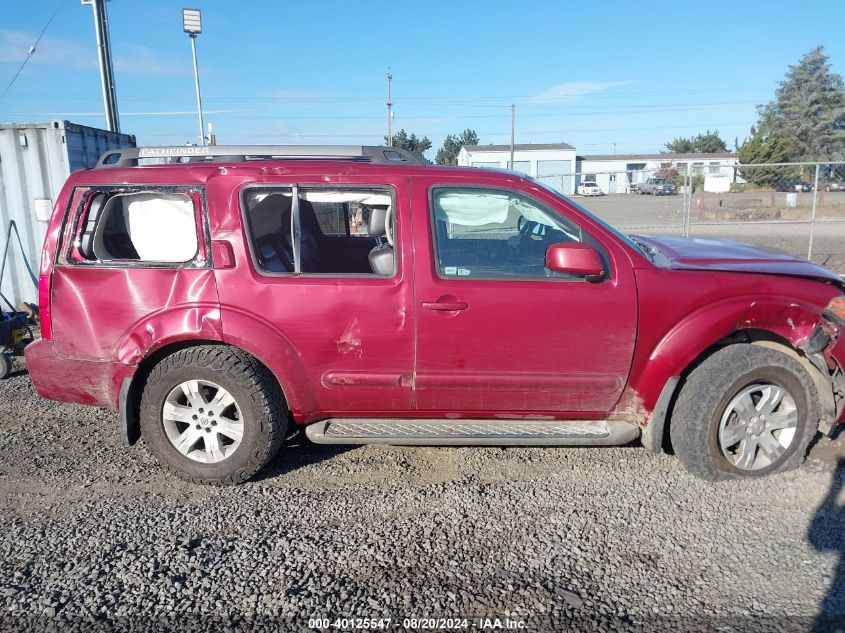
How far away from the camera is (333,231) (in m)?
4.94

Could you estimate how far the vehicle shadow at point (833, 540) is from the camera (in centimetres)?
271

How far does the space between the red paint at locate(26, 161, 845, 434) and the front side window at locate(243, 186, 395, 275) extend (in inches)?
3.1

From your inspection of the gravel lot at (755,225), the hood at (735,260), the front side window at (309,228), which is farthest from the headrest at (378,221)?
the gravel lot at (755,225)

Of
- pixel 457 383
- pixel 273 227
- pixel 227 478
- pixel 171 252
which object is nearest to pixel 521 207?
pixel 457 383

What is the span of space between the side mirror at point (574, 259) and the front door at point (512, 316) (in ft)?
0.43

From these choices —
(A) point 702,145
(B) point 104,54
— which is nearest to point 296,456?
(B) point 104,54

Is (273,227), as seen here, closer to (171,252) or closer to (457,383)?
(171,252)

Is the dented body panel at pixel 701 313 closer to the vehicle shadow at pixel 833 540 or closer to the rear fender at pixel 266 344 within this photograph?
the vehicle shadow at pixel 833 540

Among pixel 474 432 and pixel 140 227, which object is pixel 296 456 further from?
pixel 140 227

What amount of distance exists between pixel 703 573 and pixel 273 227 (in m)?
3.10

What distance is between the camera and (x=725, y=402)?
12.4 ft

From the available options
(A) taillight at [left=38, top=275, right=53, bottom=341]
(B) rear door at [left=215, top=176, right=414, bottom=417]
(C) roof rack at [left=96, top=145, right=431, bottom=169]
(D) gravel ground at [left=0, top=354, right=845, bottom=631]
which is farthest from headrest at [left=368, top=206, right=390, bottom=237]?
(A) taillight at [left=38, top=275, right=53, bottom=341]

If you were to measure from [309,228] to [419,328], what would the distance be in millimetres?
1228

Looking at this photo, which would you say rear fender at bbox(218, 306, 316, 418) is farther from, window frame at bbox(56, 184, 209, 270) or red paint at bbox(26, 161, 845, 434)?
window frame at bbox(56, 184, 209, 270)
